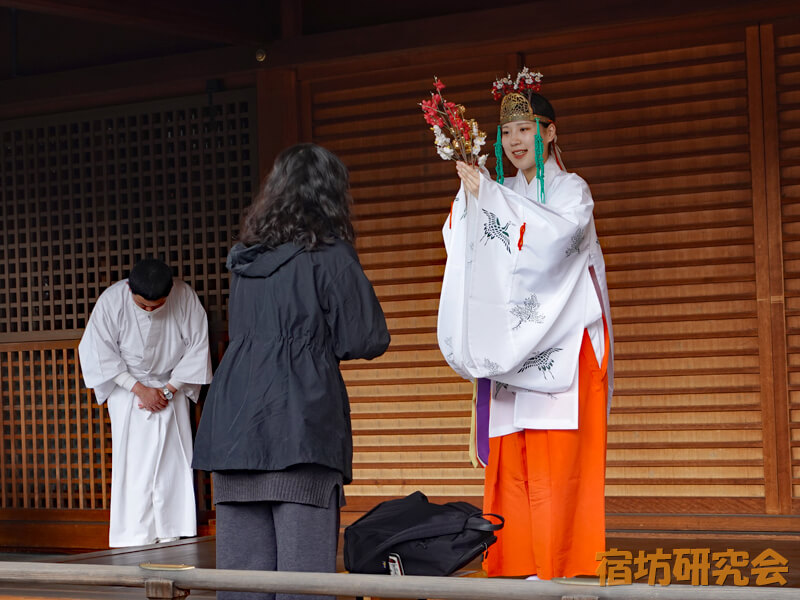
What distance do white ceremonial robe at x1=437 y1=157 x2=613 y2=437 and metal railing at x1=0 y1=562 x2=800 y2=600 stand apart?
1.02 metres

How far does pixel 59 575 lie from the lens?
2812 millimetres

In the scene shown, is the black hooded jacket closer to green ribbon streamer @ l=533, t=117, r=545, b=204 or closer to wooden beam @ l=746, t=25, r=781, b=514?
green ribbon streamer @ l=533, t=117, r=545, b=204

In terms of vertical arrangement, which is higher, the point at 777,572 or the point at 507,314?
the point at 507,314

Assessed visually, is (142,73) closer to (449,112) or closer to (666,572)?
(449,112)

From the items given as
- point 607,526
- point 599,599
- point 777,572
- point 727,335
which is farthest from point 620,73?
point 599,599

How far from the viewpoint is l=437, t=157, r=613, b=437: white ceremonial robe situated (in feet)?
11.1

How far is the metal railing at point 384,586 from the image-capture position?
226 cm

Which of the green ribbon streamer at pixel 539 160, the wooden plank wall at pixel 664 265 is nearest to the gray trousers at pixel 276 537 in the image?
the green ribbon streamer at pixel 539 160

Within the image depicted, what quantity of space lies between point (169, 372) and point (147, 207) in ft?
3.10

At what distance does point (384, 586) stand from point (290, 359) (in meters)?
0.57

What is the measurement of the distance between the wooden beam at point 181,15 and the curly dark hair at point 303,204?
248 centimetres

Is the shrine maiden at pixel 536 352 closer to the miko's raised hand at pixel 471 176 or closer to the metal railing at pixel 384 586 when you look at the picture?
the miko's raised hand at pixel 471 176

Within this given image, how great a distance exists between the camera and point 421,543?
10.4 ft

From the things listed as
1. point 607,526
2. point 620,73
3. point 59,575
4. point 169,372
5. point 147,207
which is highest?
point 620,73
